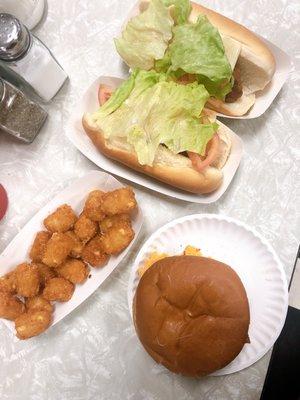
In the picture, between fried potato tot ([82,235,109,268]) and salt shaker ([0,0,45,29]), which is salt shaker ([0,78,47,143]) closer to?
salt shaker ([0,0,45,29])

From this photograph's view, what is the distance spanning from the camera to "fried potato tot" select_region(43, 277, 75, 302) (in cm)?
130

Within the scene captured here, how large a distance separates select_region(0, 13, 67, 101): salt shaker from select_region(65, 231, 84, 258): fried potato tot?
1.33 ft

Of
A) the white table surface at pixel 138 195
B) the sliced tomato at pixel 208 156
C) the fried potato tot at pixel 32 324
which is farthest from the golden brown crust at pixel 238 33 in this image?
the fried potato tot at pixel 32 324

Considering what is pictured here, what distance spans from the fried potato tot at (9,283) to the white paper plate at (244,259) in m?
0.32

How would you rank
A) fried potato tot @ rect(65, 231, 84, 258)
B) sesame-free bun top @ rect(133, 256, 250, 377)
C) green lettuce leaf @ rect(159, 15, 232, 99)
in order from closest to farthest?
sesame-free bun top @ rect(133, 256, 250, 377) → green lettuce leaf @ rect(159, 15, 232, 99) → fried potato tot @ rect(65, 231, 84, 258)

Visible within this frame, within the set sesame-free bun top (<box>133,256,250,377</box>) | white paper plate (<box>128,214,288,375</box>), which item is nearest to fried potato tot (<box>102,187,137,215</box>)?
white paper plate (<box>128,214,288,375</box>)

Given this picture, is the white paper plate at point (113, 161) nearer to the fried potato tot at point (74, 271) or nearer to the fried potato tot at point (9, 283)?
the fried potato tot at point (74, 271)

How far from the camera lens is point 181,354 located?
1.08 metres

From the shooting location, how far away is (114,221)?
1324 millimetres

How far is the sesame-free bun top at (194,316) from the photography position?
1.08 meters

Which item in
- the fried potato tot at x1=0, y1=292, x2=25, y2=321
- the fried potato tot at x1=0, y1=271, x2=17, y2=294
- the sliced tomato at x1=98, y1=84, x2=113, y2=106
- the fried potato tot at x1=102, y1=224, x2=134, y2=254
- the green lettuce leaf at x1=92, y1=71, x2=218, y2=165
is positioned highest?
the green lettuce leaf at x1=92, y1=71, x2=218, y2=165

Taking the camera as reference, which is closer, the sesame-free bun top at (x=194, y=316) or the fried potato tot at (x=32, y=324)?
the sesame-free bun top at (x=194, y=316)

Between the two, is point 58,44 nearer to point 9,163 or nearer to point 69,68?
point 69,68

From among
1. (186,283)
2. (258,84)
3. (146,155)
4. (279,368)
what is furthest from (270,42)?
(279,368)
